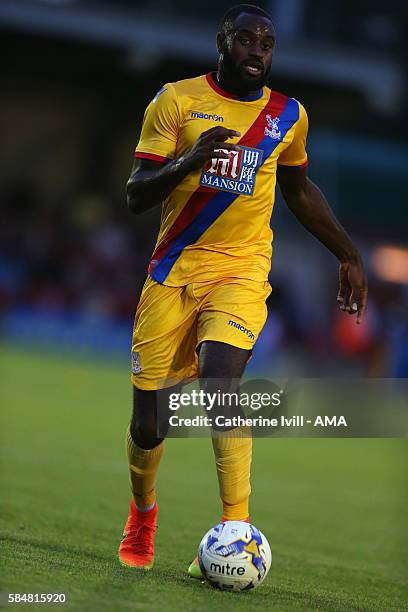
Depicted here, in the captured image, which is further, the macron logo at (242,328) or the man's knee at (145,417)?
the man's knee at (145,417)

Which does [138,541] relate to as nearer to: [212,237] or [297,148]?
[212,237]

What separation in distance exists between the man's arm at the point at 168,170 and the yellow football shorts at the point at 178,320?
0.43m

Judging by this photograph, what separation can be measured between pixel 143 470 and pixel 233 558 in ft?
2.72

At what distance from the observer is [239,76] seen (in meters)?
4.93

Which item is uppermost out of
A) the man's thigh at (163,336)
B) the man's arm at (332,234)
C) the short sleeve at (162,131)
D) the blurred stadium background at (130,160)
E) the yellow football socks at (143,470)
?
the blurred stadium background at (130,160)

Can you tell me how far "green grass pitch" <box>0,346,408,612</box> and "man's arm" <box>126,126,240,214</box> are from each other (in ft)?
5.22

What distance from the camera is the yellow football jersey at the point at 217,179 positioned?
→ 4918 mm

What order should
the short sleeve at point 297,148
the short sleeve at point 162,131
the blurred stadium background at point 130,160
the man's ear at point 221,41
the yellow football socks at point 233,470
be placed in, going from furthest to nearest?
the blurred stadium background at point 130,160, the short sleeve at point 297,148, the man's ear at point 221,41, the short sleeve at point 162,131, the yellow football socks at point 233,470

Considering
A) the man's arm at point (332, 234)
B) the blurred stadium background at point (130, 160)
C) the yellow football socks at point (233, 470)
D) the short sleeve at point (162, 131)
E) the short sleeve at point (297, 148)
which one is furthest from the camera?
the blurred stadium background at point (130, 160)

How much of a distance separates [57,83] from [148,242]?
14.7 feet

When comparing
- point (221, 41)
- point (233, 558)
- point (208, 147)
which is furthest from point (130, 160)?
point (233, 558)

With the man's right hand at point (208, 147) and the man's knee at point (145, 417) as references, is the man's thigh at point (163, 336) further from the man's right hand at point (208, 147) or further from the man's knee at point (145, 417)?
the man's right hand at point (208, 147)

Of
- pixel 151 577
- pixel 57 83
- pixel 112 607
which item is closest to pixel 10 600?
pixel 112 607

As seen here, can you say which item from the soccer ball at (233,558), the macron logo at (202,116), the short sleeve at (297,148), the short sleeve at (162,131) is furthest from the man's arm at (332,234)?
the soccer ball at (233,558)
